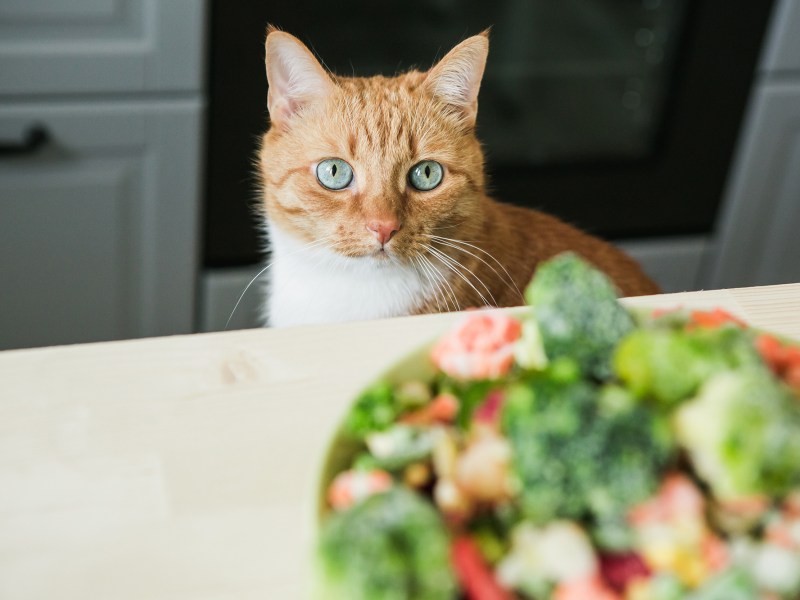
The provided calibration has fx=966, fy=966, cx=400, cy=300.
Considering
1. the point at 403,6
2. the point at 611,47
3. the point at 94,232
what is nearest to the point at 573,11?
the point at 611,47

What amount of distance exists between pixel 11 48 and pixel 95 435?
1.26 m

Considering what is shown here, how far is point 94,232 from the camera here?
1883 mm

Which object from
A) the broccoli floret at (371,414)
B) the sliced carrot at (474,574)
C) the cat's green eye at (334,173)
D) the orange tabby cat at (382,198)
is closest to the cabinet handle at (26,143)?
the orange tabby cat at (382,198)

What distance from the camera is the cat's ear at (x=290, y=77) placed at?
41.6 inches

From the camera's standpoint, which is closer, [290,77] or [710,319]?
[710,319]

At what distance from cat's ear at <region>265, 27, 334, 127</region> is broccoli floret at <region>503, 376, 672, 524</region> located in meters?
0.72

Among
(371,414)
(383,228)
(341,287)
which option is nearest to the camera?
(371,414)

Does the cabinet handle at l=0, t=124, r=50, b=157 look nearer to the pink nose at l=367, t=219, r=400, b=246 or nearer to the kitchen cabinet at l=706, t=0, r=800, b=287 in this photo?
the pink nose at l=367, t=219, r=400, b=246

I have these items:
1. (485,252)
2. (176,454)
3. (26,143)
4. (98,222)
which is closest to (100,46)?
(26,143)

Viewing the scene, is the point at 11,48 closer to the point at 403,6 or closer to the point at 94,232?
the point at 94,232

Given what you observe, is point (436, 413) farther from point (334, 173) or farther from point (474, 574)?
point (334, 173)

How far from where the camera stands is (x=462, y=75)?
43.2 inches

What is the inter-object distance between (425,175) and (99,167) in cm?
92

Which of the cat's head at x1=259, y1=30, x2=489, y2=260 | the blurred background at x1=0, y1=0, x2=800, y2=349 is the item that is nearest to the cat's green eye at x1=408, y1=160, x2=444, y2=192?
the cat's head at x1=259, y1=30, x2=489, y2=260
